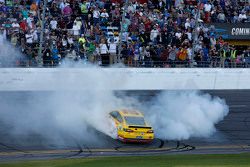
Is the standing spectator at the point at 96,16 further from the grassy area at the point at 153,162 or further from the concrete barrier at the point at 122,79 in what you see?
the grassy area at the point at 153,162

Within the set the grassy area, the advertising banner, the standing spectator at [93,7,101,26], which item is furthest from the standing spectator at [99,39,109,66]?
the advertising banner

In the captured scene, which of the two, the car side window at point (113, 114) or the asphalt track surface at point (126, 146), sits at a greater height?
Result: the car side window at point (113, 114)

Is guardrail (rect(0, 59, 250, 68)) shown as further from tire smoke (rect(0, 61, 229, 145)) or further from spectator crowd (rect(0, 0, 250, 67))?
tire smoke (rect(0, 61, 229, 145))

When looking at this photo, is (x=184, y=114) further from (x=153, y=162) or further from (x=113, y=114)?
(x=153, y=162)

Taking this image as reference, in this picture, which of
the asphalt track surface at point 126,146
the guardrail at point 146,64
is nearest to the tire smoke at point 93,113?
the asphalt track surface at point 126,146

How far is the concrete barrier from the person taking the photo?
2658 centimetres

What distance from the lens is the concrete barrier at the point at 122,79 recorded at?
87.2 ft

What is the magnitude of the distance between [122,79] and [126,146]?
5090 millimetres

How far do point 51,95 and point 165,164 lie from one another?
25.3 feet

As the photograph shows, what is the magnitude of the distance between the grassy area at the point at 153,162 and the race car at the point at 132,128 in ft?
6.15

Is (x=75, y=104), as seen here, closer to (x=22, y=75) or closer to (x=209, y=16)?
(x=22, y=75)

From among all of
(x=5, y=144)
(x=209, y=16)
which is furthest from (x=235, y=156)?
(x=209, y=16)

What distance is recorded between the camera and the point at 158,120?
2612 centimetres

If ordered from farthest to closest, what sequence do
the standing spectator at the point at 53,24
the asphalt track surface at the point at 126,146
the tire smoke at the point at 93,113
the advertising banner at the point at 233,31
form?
the advertising banner at the point at 233,31 → the standing spectator at the point at 53,24 → the tire smoke at the point at 93,113 → the asphalt track surface at the point at 126,146
